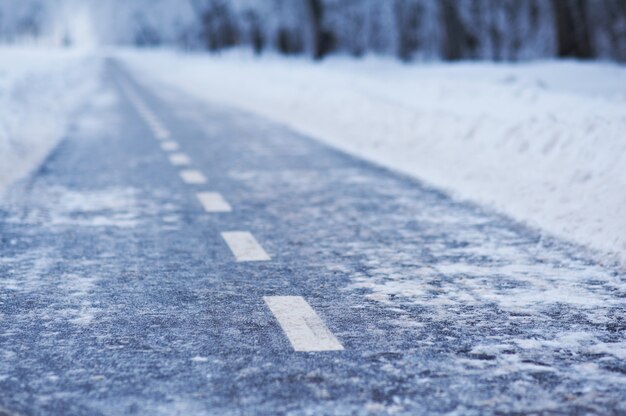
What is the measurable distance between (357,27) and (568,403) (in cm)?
7145

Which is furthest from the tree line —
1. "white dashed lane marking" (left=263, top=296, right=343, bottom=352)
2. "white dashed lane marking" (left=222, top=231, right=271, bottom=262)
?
"white dashed lane marking" (left=263, top=296, right=343, bottom=352)

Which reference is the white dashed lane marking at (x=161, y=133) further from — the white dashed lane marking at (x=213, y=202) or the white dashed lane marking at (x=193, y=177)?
the white dashed lane marking at (x=213, y=202)

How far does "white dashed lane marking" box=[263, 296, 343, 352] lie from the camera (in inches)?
165

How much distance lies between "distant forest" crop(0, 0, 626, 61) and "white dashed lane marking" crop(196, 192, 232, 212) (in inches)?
723

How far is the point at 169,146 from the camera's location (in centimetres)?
1430

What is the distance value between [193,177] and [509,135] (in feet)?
12.2

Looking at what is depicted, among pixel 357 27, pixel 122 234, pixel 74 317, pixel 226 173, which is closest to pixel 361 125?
pixel 226 173

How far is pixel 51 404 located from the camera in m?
3.49

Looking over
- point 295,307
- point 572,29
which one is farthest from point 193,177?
point 572,29

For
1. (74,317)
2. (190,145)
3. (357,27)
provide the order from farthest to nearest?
(357,27)
(190,145)
(74,317)

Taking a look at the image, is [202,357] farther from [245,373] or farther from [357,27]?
[357,27]

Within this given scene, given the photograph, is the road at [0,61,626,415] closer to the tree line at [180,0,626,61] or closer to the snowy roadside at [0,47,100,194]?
the snowy roadside at [0,47,100,194]

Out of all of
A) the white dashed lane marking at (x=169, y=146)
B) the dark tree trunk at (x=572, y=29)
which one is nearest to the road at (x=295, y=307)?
the white dashed lane marking at (x=169, y=146)

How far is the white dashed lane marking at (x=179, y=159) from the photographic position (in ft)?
39.2
